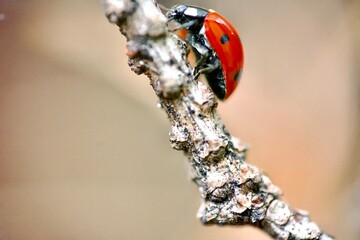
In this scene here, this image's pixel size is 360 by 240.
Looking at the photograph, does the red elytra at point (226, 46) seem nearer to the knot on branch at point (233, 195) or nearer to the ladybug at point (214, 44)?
the ladybug at point (214, 44)

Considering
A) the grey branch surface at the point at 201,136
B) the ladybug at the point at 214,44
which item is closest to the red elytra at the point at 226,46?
the ladybug at the point at 214,44

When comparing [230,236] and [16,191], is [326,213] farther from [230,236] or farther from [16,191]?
[16,191]

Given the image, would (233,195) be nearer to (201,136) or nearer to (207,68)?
A: (201,136)

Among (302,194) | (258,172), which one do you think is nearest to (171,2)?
(258,172)

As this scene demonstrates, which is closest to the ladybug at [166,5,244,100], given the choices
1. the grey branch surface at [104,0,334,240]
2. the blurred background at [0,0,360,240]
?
the grey branch surface at [104,0,334,240]

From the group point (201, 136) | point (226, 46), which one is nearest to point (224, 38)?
point (226, 46)
